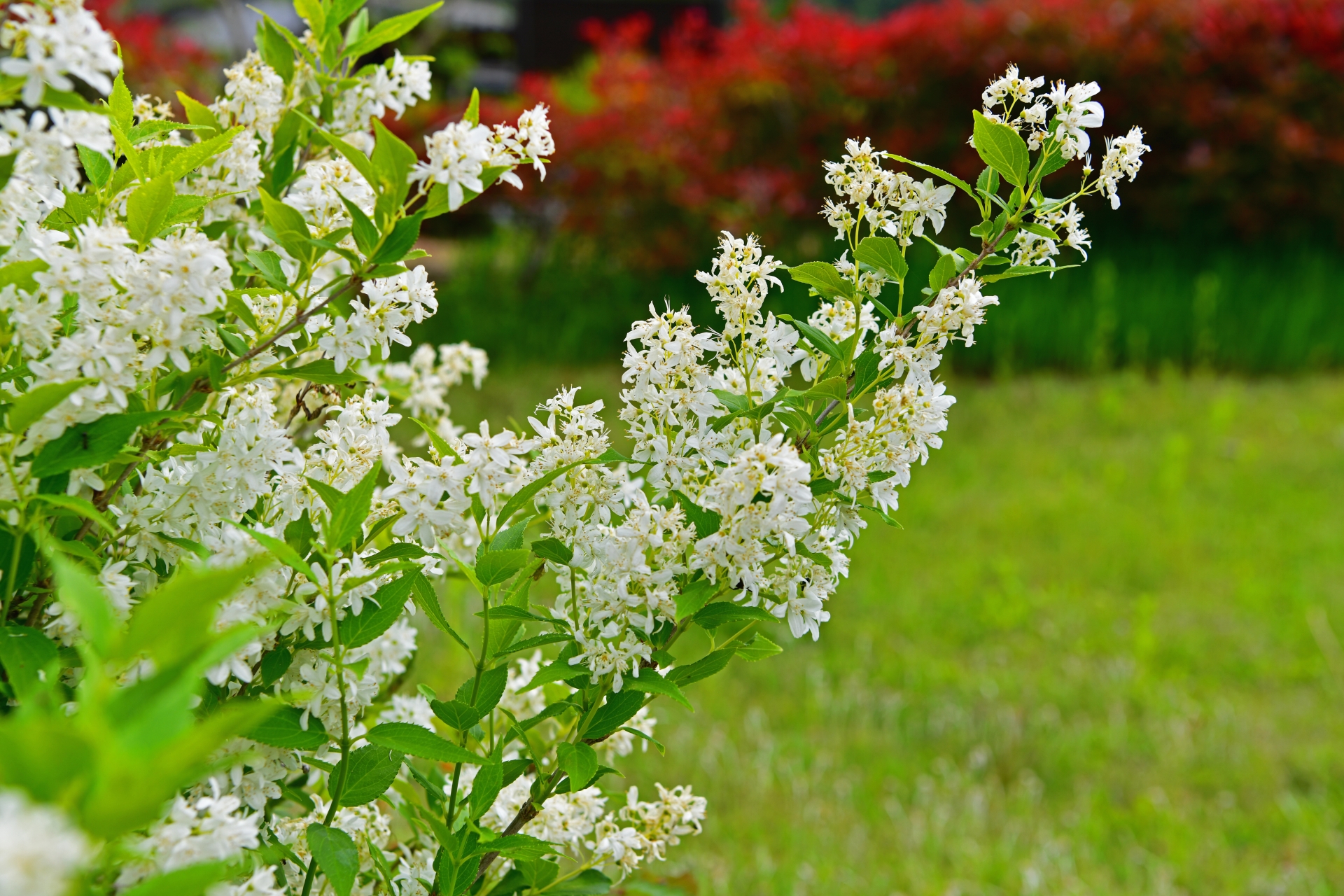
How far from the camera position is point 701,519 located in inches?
45.1

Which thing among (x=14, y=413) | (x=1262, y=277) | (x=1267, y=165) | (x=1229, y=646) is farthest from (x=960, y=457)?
(x=14, y=413)

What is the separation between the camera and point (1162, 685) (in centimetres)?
376

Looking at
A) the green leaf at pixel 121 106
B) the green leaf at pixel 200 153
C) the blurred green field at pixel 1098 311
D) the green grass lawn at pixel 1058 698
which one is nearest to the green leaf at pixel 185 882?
the green leaf at pixel 200 153

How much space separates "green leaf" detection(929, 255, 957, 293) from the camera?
4.00 ft

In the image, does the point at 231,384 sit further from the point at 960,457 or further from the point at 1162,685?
the point at 960,457

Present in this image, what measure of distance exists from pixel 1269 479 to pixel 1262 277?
8.29 ft

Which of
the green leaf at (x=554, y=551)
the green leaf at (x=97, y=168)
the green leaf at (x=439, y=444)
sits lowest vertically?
the green leaf at (x=554, y=551)

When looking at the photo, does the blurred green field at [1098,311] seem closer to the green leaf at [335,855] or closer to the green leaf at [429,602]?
the green leaf at [429,602]

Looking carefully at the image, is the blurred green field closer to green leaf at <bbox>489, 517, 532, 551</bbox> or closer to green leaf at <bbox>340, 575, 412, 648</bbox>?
Answer: green leaf at <bbox>489, 517, 532, 551</bbox>

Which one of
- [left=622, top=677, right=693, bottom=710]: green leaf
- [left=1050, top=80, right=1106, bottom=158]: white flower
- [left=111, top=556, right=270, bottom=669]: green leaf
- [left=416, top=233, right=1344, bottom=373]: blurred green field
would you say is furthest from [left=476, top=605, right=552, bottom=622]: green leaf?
[left=416, top=233, right=1344, bottom=373]: blurred green field

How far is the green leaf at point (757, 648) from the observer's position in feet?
4.17

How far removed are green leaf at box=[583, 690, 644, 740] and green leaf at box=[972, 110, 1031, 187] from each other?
0.61m

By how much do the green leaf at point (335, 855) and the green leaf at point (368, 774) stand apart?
62mm

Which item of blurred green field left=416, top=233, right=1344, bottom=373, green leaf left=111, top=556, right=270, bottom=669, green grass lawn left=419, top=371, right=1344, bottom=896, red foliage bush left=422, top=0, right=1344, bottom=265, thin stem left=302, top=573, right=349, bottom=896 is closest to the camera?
green leaf left=111, top=556, right=270, bottom=669
